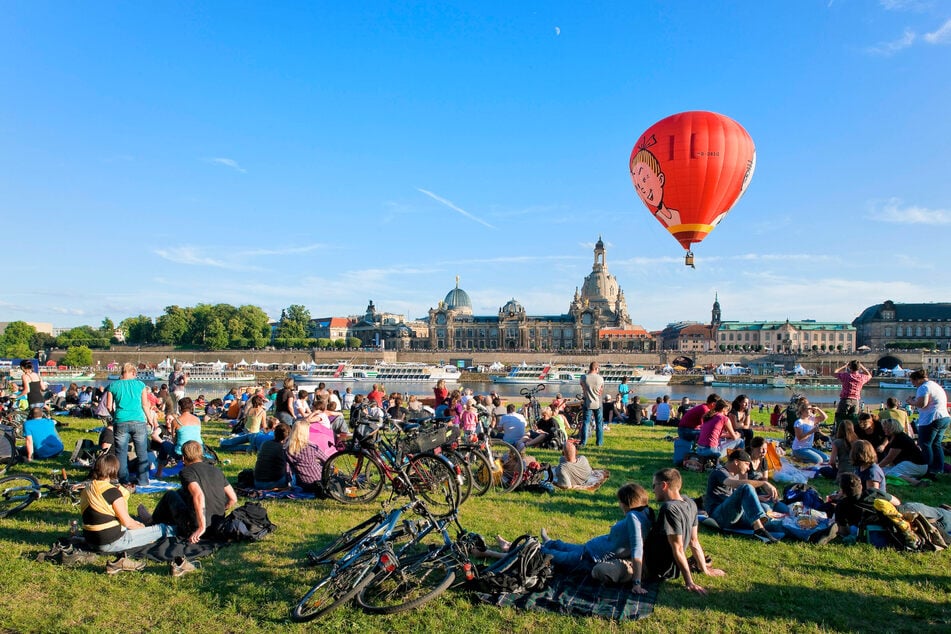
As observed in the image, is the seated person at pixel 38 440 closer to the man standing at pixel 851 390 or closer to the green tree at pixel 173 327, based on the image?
the man standing at pixel 851 390

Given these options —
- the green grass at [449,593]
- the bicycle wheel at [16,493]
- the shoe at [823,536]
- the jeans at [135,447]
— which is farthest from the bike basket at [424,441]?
the bicycle wheel at [16,493]

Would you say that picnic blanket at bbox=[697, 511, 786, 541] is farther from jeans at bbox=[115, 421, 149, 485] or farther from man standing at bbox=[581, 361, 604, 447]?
jeans at bbox=[115, 421, 149, 485]

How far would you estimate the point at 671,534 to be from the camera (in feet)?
16.0

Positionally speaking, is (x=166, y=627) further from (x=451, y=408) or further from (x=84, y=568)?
(x=451, y=408)

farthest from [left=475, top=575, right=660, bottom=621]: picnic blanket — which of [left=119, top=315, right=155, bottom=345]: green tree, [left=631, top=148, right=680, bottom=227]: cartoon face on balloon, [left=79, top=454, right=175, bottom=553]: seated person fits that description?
[left=119, top=315, right=155, bottom=345]: green tree

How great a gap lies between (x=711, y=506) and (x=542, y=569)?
2655 mm

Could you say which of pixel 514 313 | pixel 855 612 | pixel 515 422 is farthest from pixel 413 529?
pixel 514 313

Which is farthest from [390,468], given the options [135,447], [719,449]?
[719,449]

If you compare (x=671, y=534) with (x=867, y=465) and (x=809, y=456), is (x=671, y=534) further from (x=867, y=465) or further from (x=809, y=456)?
(x=809, y=456)

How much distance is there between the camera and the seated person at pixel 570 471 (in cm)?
797

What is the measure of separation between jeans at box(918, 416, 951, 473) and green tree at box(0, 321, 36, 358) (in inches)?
4734

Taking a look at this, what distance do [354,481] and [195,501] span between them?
1995mm

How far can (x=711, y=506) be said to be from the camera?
6664mm

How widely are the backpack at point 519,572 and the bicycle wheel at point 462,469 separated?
1.95 meters
